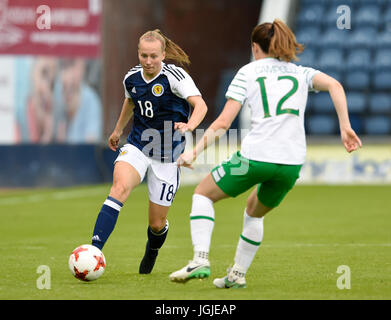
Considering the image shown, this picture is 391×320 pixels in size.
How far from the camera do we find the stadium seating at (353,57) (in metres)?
20.9

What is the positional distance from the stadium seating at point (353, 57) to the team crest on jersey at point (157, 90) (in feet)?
45.1

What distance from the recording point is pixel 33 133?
1775 centimetres

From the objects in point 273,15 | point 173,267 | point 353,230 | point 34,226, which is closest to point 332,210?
point 353,230

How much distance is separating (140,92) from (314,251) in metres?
2.61

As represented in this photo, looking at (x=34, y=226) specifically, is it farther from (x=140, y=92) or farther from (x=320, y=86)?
(x=320, y=86)

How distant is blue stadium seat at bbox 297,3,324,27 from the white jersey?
59.0 feet

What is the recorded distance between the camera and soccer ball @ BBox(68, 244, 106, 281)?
6340mm

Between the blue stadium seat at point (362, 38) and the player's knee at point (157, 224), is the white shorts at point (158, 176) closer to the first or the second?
the player's knee at point (157, 224)

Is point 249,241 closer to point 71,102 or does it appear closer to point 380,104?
point 71,102

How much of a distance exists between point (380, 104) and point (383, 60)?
1.54 meters

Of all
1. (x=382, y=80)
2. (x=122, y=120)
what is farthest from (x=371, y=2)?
(x=122, y=120)

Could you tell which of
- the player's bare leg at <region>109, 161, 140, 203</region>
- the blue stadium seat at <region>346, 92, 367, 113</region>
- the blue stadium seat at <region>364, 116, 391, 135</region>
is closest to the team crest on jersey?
the player's bare leg at <region>109, 161, 140, 203</region>

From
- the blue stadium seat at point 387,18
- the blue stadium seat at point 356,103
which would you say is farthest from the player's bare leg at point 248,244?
the blue stadium seat at point 387,18
